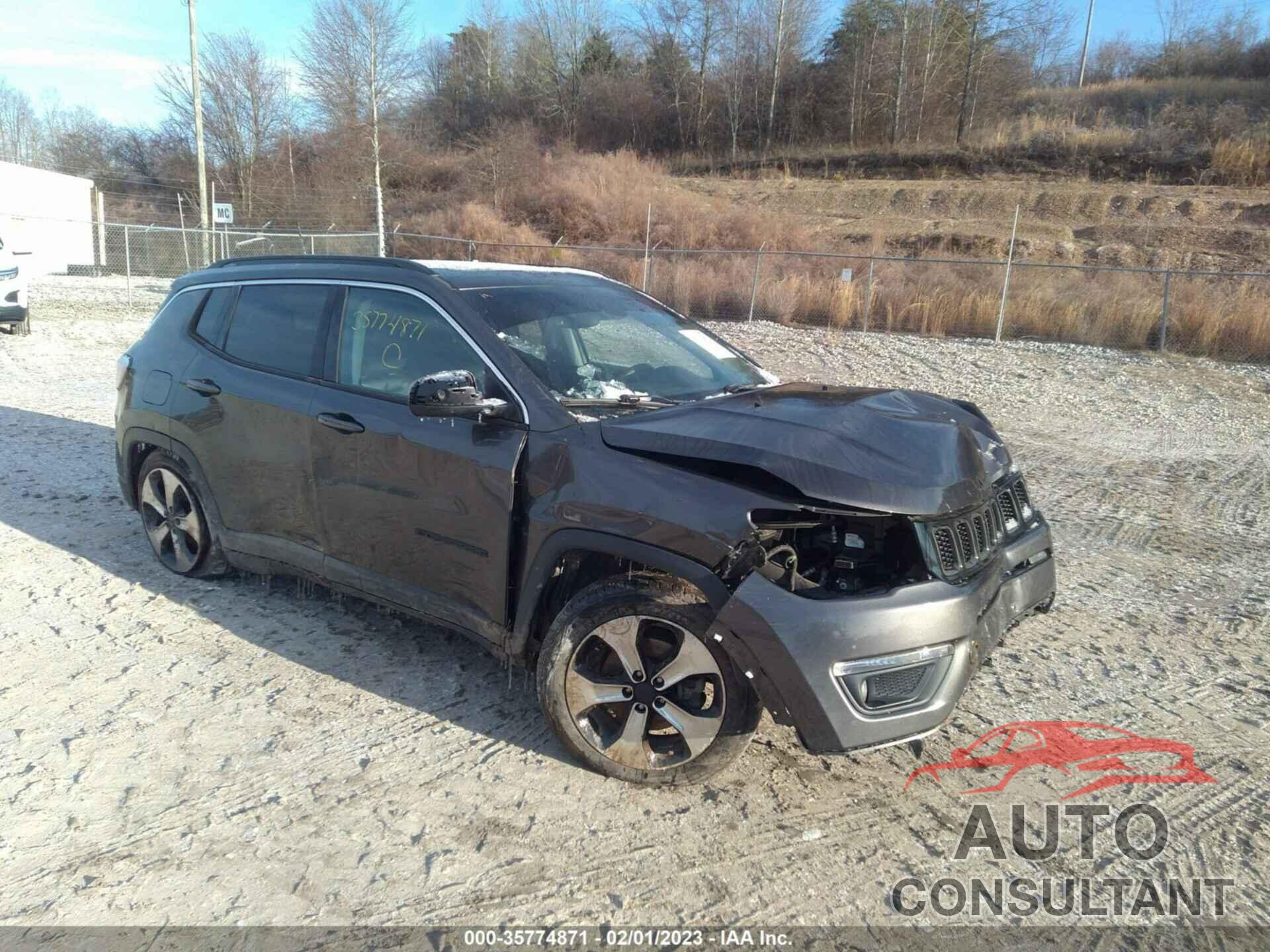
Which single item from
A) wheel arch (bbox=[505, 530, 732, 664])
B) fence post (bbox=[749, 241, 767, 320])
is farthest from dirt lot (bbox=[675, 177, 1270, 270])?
wheel arch (bbox=[505, 530, 732, 664])

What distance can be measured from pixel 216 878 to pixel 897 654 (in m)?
2.15

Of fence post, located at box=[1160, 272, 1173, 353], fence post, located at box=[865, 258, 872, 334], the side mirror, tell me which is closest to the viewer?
the side mirror

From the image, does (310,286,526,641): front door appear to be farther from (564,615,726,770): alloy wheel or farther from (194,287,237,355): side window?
(194,287,237,355): side window

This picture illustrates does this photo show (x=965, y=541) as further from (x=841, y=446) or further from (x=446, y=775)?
(x=446, y=775)

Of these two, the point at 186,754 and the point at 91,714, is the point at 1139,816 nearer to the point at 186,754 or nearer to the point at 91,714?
the point at 186,754

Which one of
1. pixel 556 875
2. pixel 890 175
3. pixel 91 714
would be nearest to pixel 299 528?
pixel 91 714

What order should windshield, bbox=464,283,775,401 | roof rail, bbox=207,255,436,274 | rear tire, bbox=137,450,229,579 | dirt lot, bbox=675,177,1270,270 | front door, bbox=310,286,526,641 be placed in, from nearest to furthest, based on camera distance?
front door, bbox=310,286,526,641, windshield, bbox=464,283,775,401, roof rail, bbox=207,255,436,274, rear tire, bbox=137,450,229,579, dirt lot, bbox=675,177,1270,270

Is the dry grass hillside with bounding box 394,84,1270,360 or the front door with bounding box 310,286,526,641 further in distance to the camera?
the dry grass hillside with bounding box 394,84,1270,360

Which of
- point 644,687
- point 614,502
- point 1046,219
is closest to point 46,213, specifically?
point 1046,219

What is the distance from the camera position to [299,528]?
4137mm

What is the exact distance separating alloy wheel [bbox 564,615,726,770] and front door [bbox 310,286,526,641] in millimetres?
477

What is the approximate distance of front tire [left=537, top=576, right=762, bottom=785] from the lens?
293 cm

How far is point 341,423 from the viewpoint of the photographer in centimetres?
383

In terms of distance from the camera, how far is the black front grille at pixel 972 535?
2.95m
